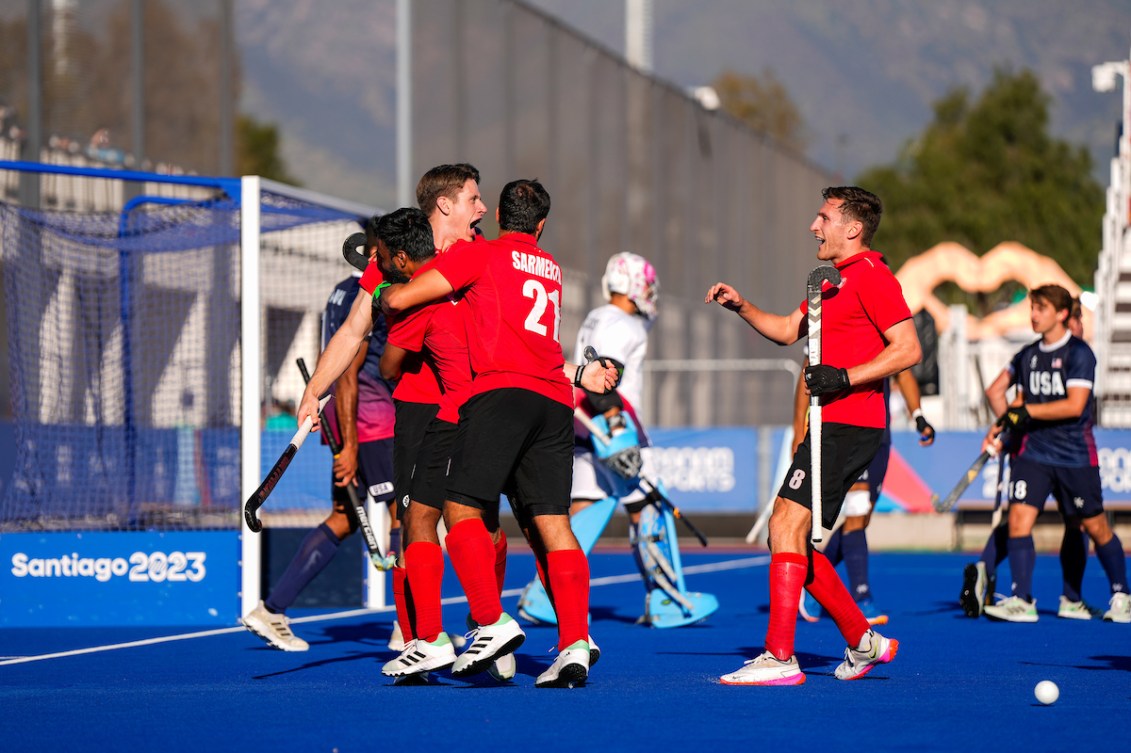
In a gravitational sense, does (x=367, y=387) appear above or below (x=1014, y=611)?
above

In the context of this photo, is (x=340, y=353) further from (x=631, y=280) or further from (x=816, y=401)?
(x=631, y=280)

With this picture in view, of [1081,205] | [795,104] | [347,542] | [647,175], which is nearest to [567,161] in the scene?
[647,175]

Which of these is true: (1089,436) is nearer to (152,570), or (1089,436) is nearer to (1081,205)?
(152,570)

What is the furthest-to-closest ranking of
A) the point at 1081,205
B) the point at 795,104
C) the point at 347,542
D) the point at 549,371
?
the point at 795,104 < the point at 1081,205 < the point at 347,542 < the point at 549,371

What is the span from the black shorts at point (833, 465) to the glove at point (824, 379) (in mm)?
287

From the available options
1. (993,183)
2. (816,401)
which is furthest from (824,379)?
(993,183)

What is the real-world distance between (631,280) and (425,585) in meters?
3.69

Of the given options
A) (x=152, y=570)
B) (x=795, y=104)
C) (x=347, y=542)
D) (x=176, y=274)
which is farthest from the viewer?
(x=795, y=104)

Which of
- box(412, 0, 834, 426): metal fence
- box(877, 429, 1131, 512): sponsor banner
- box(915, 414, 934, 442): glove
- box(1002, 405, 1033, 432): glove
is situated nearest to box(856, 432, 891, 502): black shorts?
box(915, 414, 934, 442): glove

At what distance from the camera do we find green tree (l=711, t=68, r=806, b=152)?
84750mm

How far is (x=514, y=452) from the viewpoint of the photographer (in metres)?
7.53

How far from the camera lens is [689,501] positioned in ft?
69.4

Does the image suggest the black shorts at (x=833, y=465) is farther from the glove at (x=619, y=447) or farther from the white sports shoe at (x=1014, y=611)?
the white sports shoe at (x=1014, y=611)

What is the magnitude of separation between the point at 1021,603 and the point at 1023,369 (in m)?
1.48
